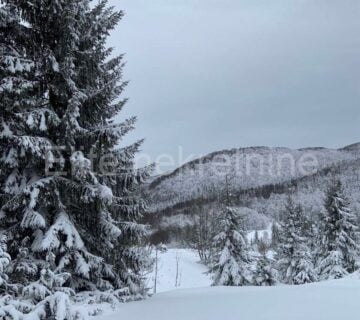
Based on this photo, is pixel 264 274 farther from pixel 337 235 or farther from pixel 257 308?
pixel 257 308

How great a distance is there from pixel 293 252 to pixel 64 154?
22544 millimetres

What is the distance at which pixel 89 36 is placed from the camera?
30.3 feet

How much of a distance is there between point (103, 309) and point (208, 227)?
44.3m

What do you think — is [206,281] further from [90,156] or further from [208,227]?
[90,156]

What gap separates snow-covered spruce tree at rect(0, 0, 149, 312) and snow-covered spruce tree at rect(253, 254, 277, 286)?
475 inches


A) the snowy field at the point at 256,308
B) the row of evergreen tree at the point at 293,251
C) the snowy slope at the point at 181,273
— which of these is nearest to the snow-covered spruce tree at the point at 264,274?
the row of evergreen tree at the point at 293,251

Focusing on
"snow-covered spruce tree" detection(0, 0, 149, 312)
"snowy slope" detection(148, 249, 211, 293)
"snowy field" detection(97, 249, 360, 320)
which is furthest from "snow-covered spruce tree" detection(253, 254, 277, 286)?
"snowy slope" detection(148, 249, 211, 293)

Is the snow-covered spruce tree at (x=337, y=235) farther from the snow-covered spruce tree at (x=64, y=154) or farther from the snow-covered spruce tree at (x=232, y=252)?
the snow-covered spruce tree at (x=64, y=154)

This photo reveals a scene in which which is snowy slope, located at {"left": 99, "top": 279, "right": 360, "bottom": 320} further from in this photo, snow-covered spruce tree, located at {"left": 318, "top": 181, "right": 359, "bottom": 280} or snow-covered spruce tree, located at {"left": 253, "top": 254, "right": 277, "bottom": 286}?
snow-covered spruce tree, located at {"left": 318, "top": 181, "right": 359, "bottom": 280}

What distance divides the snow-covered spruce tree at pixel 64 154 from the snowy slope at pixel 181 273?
1008 inches

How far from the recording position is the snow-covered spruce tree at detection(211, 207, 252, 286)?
70.0 ft

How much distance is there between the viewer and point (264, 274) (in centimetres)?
2023

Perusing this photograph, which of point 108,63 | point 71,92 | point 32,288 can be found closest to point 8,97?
point 71,92

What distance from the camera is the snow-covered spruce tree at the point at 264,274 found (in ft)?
65.9
